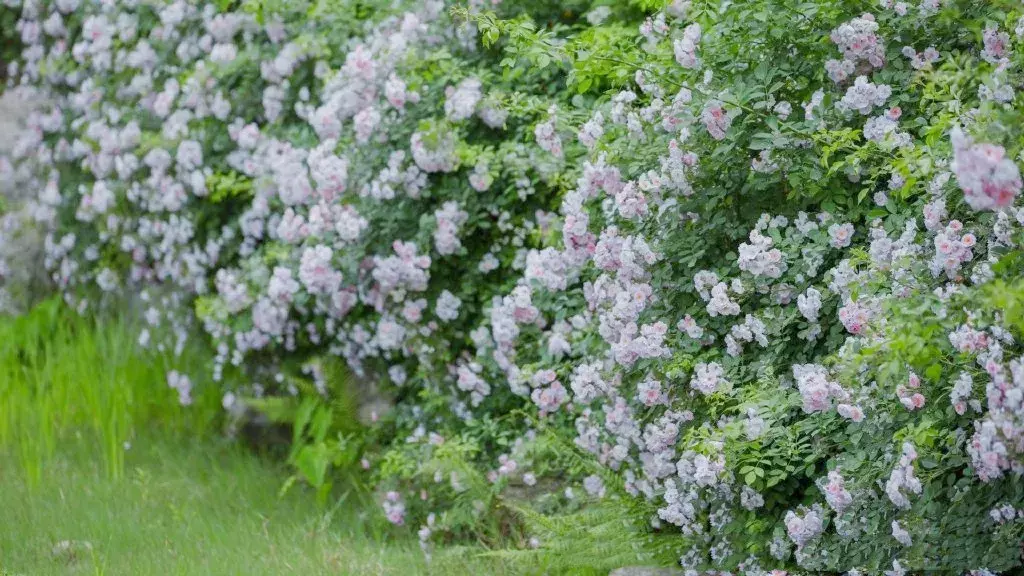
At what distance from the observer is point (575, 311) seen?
4355 millimetres

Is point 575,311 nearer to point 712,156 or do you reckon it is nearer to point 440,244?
point 440,244

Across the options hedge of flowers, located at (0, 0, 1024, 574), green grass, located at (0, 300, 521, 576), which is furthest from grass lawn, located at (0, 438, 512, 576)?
hedge of flowers, located at (0, 0, 1024, 574)

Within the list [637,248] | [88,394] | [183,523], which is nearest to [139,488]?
[183,523]

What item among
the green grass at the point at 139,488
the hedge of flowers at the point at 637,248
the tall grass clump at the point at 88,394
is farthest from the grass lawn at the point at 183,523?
the hedge of flowers at the point at 637,248

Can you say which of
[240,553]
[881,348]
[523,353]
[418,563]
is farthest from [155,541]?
Answer: [881,348]

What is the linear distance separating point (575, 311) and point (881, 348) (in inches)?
67.3

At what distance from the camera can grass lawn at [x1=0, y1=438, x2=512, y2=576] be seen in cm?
421

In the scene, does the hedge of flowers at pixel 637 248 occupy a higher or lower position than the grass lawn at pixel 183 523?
higher

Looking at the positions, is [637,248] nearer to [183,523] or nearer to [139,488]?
[183,523]

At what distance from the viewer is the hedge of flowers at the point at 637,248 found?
9.67 feet

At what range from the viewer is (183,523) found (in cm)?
472

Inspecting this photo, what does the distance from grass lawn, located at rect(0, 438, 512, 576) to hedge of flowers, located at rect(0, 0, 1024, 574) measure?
323 mm

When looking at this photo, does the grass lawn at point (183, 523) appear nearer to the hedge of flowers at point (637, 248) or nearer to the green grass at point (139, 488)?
the green grass at point (139, 488)

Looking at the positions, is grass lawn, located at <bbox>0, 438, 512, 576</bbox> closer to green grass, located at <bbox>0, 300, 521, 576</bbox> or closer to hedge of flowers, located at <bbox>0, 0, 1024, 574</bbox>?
green grass, located at <bbox>0, 300, 521, 576</bbox>
